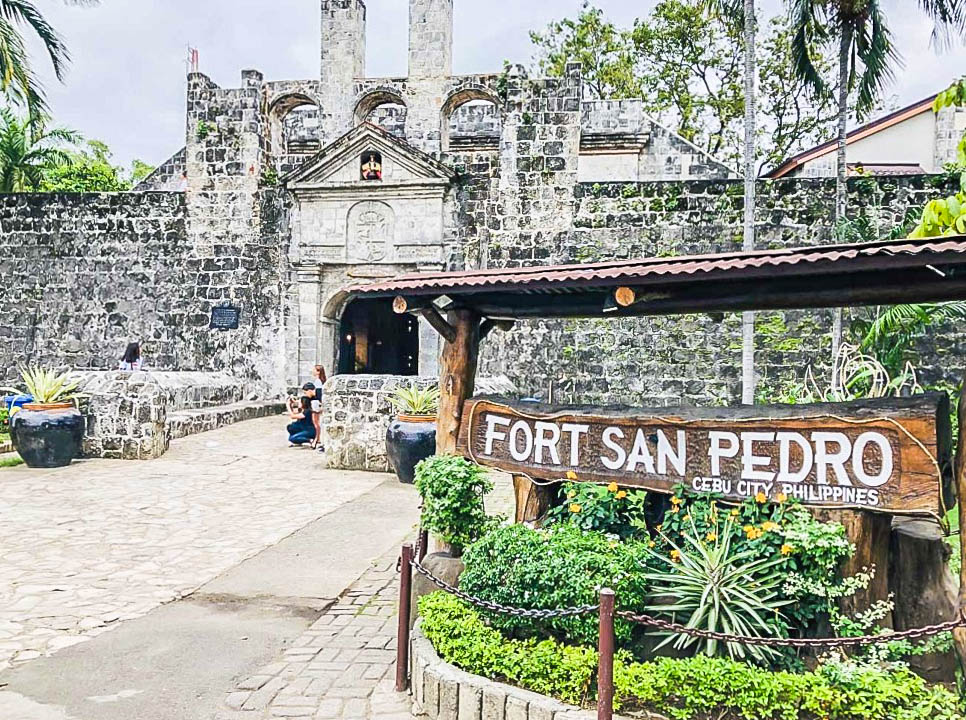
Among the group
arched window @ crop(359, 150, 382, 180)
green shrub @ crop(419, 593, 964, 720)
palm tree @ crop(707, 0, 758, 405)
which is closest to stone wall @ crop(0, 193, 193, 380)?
arched window @ crop(359, 150, 382, 180)

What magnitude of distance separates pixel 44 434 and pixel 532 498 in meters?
8.54

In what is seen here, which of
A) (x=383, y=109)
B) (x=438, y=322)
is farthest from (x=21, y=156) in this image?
(x=438, y=322)

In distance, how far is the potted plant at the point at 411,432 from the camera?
415 inches

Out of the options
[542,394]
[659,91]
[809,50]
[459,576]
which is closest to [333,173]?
[542,394]

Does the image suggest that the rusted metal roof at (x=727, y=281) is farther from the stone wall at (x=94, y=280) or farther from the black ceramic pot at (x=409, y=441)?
the stone wall at (x=94, y=280)

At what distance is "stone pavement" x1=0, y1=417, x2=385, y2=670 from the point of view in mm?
5953

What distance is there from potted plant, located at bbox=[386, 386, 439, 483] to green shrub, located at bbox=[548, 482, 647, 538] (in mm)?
5678

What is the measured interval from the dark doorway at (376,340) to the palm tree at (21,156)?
1160 cm

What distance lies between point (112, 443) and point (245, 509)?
3.96 meters

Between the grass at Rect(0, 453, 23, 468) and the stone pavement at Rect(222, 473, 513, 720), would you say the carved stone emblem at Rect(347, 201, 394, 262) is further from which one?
the stone pavement at Rect(222, 473, 513, 720)

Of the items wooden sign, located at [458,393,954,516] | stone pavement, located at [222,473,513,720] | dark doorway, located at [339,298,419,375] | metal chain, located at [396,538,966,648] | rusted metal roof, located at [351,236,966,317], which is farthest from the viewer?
dark doorway, located at [339,298,419,375]

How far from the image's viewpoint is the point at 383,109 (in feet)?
81.5

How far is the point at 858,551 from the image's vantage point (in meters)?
4.18

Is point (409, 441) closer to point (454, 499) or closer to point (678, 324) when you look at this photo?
point (454, 499)
